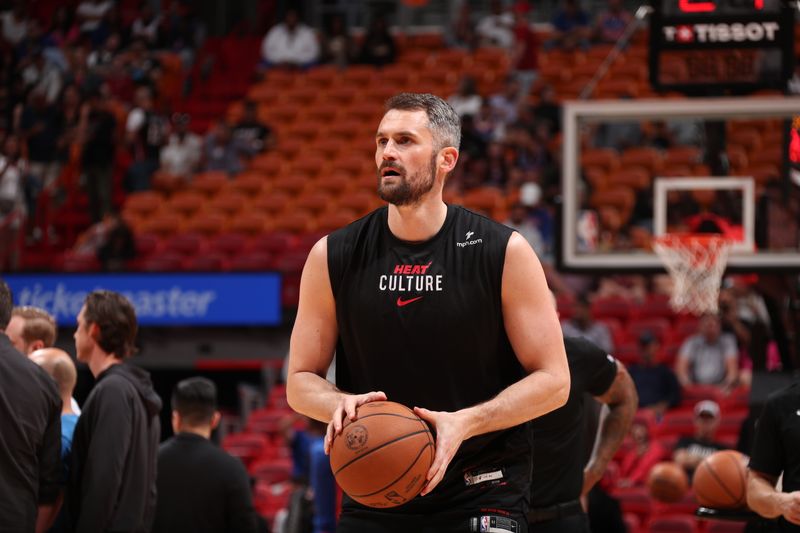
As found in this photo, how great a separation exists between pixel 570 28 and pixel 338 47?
3550mm

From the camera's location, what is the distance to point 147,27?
19938 millimetres

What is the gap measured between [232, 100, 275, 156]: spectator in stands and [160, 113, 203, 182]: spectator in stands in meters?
0.60

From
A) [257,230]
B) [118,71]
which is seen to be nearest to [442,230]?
[257,230]

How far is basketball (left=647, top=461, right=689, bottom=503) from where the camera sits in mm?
9109

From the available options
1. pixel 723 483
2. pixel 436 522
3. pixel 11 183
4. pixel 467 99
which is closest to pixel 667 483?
pixel 723 483

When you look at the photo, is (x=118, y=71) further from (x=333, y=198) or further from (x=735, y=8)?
(x=735, y=8)

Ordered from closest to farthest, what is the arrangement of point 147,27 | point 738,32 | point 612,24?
point 738,32, point 612,24, point 147,27

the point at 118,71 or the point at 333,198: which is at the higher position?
the point at 118,71

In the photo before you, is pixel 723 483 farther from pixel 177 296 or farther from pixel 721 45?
pixel 177 296

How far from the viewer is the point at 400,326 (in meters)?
3.66

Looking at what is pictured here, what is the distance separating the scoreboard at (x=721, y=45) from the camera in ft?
26.7

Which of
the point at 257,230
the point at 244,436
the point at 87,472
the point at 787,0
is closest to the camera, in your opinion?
the point at 87,472

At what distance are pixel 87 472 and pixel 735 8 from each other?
17.6ft

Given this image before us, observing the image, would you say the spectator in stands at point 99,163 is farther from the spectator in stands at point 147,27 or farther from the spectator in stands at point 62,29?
the spectator in stands at point 62,29
